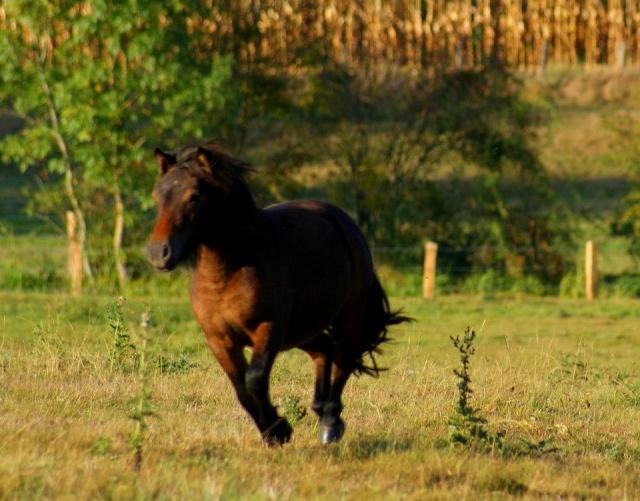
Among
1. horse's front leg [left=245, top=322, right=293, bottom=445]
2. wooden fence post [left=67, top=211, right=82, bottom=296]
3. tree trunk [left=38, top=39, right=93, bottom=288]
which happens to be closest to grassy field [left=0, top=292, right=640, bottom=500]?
horse's front leg [left=245, top=322, right=293, bottom=445]

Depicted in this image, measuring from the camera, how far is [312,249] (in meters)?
6.61

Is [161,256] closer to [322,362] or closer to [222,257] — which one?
[222,257]

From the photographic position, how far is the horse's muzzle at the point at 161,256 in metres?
5.50

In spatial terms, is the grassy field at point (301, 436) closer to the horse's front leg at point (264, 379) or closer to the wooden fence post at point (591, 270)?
the horse's front leg at point (264, 379)

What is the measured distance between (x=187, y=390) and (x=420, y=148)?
17.4m

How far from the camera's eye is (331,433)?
20.9ft

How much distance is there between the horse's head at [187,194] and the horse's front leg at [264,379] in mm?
631

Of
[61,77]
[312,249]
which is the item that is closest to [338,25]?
[61,77]

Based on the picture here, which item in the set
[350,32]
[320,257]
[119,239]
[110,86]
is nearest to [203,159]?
[320,257]

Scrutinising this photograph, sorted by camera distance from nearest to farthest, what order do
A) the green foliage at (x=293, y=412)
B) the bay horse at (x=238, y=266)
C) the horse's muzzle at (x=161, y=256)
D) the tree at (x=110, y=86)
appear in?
the horse's muzzle at (x=161, y=256)
the bay horse at (x=238, y=266)
the green foliage at (x=293, y=412)
the tree at (x=110, y=86)

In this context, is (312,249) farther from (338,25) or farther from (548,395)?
(338,25)

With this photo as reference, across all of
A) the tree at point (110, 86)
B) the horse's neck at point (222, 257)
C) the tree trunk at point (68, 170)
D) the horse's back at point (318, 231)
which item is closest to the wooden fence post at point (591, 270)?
the tree at point (110, 86)

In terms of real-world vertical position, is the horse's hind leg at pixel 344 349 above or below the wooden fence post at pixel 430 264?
above

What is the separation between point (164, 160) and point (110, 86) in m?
16.3
